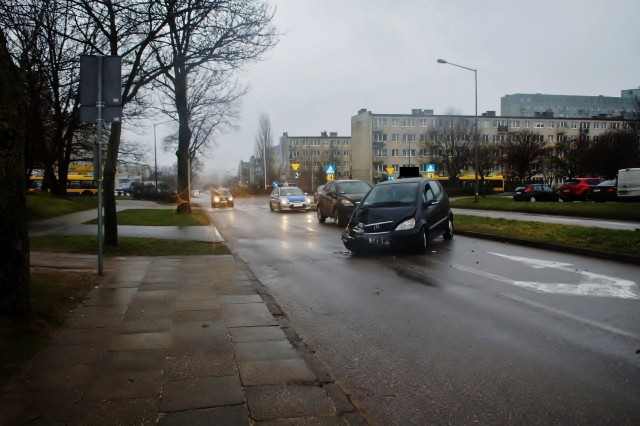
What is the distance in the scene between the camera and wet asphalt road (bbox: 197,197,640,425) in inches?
143

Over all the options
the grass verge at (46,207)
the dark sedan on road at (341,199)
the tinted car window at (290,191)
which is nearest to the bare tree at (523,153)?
the tinted car window at (290,191)

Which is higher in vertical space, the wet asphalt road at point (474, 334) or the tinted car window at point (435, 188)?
the tinted car window at point (435, 188)

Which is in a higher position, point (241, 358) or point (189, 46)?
point (189, 46)

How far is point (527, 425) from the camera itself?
3.30 metres

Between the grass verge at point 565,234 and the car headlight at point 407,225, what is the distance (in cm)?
356

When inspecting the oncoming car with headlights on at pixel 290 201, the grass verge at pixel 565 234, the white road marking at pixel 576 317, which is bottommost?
the white road marking at pixel 576 317

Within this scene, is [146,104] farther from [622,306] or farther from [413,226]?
[622,306]

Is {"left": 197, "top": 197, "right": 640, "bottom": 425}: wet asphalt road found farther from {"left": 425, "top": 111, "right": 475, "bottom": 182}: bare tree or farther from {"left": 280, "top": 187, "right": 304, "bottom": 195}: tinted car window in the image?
{"left": 425, "top": 111, "right": 475, "bottom": 182}: bare tree

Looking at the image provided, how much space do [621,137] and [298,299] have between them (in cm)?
5651

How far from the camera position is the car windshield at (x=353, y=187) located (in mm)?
20461

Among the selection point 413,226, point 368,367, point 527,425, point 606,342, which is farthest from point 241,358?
point 413,226

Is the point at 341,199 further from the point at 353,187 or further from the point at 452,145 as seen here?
the point at 452,145

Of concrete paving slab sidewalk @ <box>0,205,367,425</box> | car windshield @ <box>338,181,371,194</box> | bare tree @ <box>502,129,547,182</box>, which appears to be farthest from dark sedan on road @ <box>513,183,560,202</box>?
concrete paving slab sidewalk @ <box>0,205,367,425</box>

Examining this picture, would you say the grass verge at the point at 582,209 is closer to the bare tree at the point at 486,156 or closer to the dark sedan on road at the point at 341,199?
the dark sedan on road at the point at 341,199
